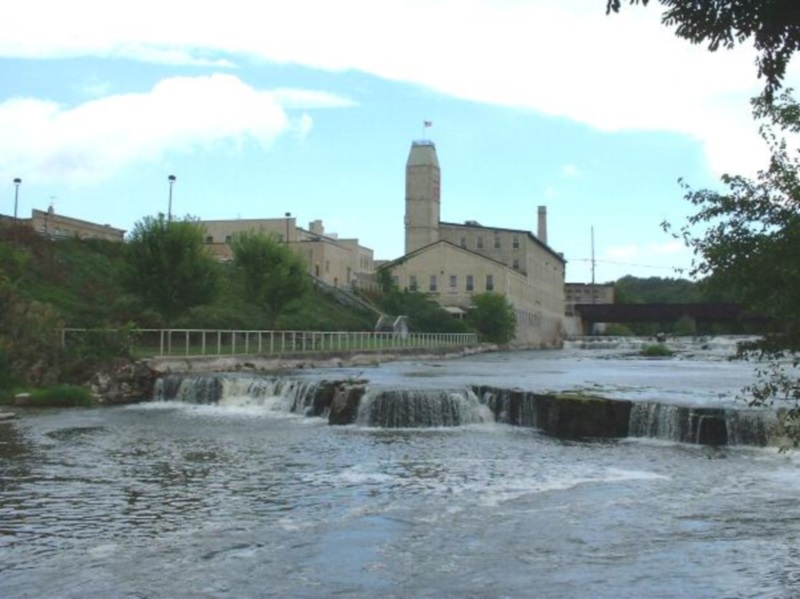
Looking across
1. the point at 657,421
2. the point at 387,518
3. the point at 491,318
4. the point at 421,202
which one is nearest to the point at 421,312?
the point at 491,318

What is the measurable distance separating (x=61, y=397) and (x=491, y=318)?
201 feet

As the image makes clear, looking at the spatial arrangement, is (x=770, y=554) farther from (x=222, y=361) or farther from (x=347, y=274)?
(x=347, y=274)

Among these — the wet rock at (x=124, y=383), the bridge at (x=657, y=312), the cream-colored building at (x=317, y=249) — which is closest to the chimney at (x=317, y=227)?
the cream-colored building at (x=317, y=249)

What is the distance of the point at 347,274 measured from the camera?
325ft

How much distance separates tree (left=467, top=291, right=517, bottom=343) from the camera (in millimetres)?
83800

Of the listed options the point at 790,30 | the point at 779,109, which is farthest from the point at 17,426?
the point at 790,30

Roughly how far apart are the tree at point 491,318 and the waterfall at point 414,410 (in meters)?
60.1

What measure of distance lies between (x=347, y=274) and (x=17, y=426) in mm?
79050

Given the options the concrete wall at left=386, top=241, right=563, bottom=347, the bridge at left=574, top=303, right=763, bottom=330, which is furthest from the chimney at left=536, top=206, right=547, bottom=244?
the concrete wall at left=386, top=241, right=563, bottom=347

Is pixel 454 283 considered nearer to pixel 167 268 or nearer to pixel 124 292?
pixel 124 292

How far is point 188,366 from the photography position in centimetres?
3241

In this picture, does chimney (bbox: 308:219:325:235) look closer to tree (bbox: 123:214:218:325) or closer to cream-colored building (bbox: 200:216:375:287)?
cream-colored building (bbox: 200:216:375:287)

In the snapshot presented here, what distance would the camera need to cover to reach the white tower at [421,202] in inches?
4311

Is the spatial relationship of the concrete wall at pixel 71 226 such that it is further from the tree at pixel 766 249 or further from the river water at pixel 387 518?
the tree at pixel 766 249
